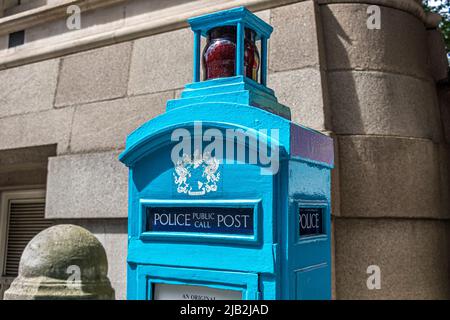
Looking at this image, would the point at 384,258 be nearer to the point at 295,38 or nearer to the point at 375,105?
the point at 375,105

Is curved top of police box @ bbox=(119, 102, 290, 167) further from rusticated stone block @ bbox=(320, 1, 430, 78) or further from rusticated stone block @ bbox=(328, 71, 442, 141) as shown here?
rusticated stone block @ bbox=(320, 1, 430, 78)

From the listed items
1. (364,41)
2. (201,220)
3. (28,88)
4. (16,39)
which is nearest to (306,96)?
(364,41)

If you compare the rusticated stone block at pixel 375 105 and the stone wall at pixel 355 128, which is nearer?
the stone wall at pixel 355 128

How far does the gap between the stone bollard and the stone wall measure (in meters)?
2.09

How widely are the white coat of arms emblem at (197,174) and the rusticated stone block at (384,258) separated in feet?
6.41

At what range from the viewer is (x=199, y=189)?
8.36ft

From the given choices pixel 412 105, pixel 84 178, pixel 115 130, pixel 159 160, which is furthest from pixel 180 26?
pixel 159 160

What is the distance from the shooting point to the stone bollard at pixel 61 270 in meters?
2.64

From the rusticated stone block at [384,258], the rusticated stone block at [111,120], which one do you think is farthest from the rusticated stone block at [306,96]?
the rusticated stone block at [111,120]

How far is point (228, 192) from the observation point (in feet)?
8.11

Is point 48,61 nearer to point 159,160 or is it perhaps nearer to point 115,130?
point 115,130

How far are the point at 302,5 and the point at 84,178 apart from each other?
9.39ft

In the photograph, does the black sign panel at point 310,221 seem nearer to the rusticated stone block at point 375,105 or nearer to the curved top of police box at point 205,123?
the curved top of police box at point 205,123
